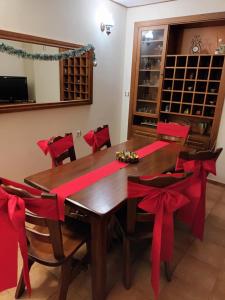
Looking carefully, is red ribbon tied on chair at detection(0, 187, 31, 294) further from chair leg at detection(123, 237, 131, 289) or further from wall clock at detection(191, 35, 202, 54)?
wall clock at detection(191, 35, 202, 54)

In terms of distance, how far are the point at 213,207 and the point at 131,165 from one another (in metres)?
1.43

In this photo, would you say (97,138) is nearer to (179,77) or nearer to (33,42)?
(33,42)

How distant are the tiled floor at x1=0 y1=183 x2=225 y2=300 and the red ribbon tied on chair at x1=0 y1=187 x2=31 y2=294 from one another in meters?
0.35

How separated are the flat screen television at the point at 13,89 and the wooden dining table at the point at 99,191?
1.09 meters

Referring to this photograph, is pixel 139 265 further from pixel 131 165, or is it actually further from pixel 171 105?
pixel 171 105

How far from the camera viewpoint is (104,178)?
1.64 m

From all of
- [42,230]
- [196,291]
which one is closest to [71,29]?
[42,230]

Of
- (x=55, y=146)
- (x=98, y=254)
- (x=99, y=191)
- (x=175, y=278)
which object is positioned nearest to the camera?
(x=98, y=254)

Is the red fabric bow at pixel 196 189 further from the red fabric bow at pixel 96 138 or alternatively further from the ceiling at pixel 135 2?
the ceiling at pixel 135 2

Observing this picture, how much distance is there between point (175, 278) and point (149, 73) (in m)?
2.99

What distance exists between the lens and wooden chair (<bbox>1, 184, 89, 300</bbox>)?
1.10 meters

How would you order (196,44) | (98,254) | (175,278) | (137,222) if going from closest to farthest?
1. (98,254)
2. (137,222)
3. (175,278)
4. (196,44)

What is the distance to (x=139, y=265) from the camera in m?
1.81

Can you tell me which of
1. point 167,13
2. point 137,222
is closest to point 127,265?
point 137,222
